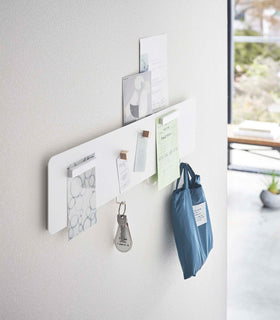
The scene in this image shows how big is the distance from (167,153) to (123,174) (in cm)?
24

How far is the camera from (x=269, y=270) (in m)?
3.66

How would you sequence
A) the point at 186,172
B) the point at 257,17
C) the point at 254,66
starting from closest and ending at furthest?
the point at 186,172, the point at 257,17, the point at 254,66

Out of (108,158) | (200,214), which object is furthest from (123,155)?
(200,214)

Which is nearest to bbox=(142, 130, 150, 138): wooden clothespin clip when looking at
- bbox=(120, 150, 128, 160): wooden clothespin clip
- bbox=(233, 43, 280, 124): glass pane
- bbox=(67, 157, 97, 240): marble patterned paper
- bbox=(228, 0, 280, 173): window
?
bbox=(120, 150, 128, 160): wooden clothespin clip

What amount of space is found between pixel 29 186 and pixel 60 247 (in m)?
0.18

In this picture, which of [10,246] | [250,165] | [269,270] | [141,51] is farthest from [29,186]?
[250,165]

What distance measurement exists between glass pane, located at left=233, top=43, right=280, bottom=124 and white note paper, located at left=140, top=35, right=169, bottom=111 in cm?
374

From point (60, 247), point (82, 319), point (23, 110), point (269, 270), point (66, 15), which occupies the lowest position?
point (269, 270)

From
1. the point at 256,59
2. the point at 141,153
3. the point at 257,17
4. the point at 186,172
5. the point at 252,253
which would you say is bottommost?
the point at 252,253

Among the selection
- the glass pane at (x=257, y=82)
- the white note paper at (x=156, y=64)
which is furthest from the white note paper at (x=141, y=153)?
the glass pane at (x=257, y=82)

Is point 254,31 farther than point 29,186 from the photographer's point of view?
Yes

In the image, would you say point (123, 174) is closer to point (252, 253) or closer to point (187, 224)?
point (187, 224)

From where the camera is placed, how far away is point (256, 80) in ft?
17.3

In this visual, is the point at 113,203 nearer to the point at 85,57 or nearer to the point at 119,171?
the point at 119,171
